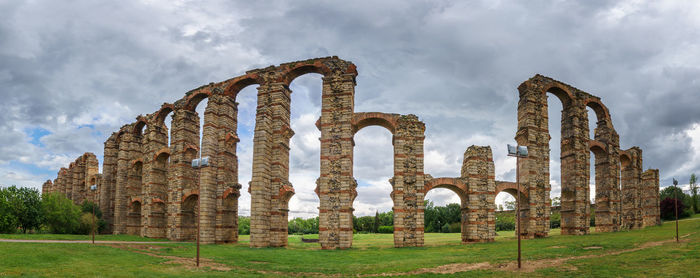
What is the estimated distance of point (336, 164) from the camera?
2830 centimetres

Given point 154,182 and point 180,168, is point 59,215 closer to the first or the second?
point 154,182

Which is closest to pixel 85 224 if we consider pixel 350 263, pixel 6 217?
pixel 6 217

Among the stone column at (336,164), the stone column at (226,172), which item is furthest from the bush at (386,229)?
the stone column at (336,164)

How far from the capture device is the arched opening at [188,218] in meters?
33.3

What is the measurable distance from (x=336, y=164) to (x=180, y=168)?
14.6 metres

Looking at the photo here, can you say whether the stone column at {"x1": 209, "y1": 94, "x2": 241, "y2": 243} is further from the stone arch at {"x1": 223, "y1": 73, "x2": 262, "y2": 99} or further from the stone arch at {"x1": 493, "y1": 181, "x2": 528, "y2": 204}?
the stone arch at {"x1": 493, "y1": 181, "x2": 528, "y2": 204}

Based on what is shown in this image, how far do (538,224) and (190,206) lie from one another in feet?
97.0

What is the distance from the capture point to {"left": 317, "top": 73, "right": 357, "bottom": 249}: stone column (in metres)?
27.2

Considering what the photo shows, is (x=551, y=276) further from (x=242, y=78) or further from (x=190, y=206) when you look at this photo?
(x=190, y=206)

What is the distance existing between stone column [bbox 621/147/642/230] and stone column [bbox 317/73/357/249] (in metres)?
32.6

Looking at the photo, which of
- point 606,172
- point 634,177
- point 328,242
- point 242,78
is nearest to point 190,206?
point 242,78

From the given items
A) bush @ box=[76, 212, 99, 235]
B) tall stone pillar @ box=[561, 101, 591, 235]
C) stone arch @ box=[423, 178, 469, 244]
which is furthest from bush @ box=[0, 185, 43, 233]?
tall stone pillar @ box=[561, 101, 591, 235]

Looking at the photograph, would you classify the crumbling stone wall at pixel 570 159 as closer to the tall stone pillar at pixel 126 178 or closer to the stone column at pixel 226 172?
the stone column at pixel 226 172

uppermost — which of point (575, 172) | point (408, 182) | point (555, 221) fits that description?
point (575, 172)
